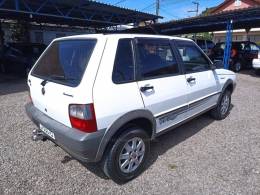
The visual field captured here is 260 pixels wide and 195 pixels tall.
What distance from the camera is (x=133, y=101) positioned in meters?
2.60

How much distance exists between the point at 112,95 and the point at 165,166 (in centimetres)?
147

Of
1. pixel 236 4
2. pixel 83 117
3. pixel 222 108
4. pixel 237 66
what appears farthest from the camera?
pixel 236 4

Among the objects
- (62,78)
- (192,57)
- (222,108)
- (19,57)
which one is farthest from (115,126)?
(19,57)

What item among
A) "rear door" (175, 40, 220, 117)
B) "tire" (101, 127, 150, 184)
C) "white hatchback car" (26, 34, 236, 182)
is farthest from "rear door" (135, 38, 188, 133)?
"tire" (101, 127, 150, 184)

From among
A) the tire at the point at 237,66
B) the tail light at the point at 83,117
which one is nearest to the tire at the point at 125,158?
the tail light at the point at 83,117

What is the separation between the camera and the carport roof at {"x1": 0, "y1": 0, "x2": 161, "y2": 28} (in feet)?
37.2

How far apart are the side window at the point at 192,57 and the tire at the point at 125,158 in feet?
4.69

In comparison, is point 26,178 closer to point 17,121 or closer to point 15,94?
point 17,121

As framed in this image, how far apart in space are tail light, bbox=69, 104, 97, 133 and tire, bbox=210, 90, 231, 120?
10.8 feet

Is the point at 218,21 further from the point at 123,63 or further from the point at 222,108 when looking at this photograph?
the point at 123,63

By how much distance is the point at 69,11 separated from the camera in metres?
12.6

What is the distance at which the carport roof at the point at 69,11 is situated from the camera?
11.3 metres

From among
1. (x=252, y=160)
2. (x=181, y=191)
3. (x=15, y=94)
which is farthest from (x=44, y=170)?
(x=15, y=94)

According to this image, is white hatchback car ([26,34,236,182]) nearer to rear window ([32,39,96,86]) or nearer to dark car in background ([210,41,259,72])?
rear window ([32,39,96,86])
